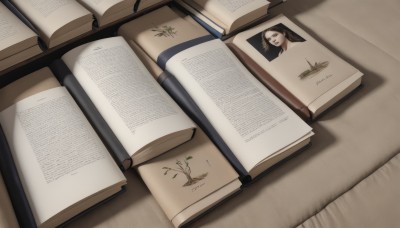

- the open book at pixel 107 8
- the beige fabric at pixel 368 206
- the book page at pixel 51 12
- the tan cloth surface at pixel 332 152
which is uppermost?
the book page at pixel 51 12

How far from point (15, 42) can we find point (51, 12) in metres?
0.13

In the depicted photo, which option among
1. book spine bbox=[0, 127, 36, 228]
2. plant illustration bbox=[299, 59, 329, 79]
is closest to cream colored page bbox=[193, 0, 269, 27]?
plant illustration bbox=[299, 59, 329, 79]

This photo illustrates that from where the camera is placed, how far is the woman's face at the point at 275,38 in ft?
3.59

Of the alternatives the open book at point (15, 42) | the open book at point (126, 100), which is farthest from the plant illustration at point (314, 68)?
the open book at point (15, 42)

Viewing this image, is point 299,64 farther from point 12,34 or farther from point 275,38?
point 12,34

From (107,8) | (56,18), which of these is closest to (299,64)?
(107,8)

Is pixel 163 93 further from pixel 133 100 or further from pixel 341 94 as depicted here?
pixel 341 94

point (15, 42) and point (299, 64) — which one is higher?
point (15, 42)

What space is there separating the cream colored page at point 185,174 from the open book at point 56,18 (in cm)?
38

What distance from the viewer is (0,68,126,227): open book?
29.7 inches

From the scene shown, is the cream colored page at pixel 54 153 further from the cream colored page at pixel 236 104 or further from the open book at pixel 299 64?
the open book at pixel 299 64

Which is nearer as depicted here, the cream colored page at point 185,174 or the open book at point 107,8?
the cream colored page at point 185,174

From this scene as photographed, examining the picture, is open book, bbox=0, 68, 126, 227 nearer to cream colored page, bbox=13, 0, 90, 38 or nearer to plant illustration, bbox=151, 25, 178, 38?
cream colored page, bbox=13, 0, 90, 38

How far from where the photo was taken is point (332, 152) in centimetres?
94
